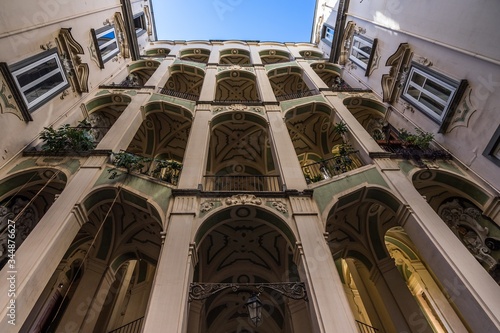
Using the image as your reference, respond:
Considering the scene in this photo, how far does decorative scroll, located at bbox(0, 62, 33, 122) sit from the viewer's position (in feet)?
26.2

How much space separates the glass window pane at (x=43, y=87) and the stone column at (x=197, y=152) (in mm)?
5318

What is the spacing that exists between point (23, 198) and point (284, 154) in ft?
28.3

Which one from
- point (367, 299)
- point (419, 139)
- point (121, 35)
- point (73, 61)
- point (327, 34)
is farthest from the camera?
point (327, 34)

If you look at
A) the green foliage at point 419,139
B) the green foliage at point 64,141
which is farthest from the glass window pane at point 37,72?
the green foliage at point 419,139

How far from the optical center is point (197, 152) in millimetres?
9875

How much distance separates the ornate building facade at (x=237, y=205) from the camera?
6.38m

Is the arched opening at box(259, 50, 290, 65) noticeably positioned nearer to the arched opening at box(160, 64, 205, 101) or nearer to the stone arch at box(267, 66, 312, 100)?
the stone arch at box(267, 66, 312, 100)

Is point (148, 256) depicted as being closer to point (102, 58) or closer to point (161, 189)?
point (161, 189)

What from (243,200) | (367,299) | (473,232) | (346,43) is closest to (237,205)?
(243,200)

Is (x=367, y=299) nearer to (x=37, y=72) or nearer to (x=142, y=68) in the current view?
(x=37, y=72)

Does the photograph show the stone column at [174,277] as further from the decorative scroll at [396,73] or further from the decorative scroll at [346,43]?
the decorative scroll at [346,43]

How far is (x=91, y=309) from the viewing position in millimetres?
8297

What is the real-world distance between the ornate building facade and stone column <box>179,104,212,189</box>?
0.08 m

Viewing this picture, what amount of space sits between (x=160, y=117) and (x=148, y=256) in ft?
25.5
